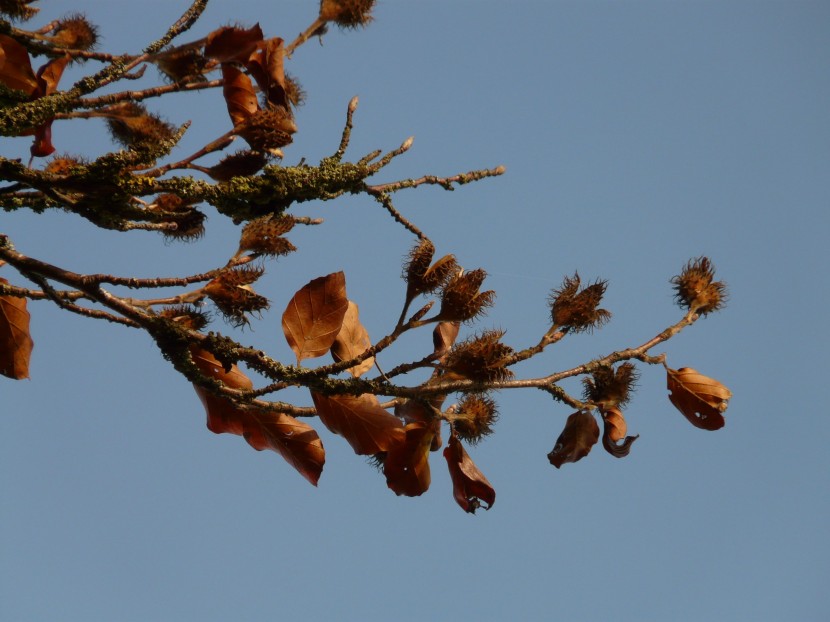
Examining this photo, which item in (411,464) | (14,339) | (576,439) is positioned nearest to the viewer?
(411,464)

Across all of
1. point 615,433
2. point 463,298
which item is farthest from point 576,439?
point 463,298

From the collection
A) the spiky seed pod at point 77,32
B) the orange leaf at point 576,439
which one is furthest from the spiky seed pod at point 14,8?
the orange leaf at point 576,439

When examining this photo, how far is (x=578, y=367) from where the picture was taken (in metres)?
2.52

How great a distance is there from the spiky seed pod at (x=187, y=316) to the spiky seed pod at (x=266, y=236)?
246mm

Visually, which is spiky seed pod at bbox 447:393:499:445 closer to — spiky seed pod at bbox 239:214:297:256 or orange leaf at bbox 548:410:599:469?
orange leaf at bbox 548:410:599:469

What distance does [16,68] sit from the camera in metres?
2.63

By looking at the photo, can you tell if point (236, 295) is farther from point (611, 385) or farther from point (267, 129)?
point (611, 385)

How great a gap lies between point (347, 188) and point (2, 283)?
1102 mm

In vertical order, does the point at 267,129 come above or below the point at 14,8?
below

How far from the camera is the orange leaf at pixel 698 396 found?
2627mm

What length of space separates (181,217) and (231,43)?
0.54m

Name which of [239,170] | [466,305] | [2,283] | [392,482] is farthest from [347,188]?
[2,283]

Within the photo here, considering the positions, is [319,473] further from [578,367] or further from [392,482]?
[578,367]

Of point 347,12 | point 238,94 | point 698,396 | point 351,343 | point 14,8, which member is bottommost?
point 698,396
